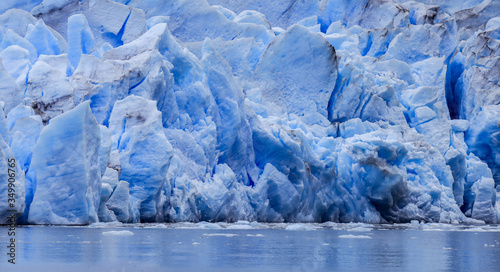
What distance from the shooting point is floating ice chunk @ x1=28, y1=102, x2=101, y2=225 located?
8141mm

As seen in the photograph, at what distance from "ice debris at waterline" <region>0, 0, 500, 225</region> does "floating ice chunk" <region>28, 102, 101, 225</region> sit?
0.7 inches

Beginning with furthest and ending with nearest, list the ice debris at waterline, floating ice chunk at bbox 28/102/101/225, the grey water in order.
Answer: the ice debris at waterline
floating ice chunk at bbox 28/102/101/225
the grey water

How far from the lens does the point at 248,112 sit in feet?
38.4

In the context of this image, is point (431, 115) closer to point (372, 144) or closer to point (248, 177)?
point (372, 144)

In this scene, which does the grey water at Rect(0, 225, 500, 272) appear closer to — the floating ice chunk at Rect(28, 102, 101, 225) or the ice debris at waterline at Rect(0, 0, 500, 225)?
the floating ice chunk at Rect(28, 102, 101, 225)

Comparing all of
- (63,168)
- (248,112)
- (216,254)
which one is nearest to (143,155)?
(63,168)

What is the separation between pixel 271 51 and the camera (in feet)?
45.0

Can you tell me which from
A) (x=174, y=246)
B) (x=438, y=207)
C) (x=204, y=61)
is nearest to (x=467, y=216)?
(x=438, y=207)

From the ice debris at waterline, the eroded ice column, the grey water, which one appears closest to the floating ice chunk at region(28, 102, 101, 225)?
the ice debris at waterline

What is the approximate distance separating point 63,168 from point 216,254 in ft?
12.4

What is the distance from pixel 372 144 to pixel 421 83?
13.1ft

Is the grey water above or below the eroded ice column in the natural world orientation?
below

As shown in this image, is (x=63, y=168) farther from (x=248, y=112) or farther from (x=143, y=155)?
(x=248, y=112)

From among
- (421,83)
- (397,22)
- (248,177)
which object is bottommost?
(248,177)
